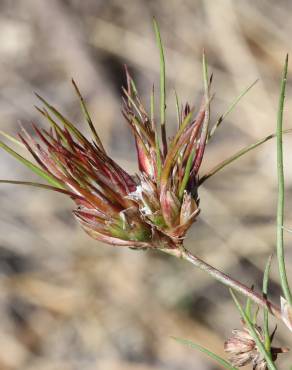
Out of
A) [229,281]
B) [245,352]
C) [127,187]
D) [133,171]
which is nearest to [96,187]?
[127,187]

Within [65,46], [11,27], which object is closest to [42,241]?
[65,46]

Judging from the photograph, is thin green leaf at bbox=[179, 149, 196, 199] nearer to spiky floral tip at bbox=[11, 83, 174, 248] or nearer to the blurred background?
spiky floral tip at bbox=[11, 83, 174, 248]

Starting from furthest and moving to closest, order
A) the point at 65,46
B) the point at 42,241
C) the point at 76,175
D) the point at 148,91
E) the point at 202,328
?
the point at 65,46 → the point at 148,91 → the point at 42,241 → the point at 202,328 → the point at 76,175

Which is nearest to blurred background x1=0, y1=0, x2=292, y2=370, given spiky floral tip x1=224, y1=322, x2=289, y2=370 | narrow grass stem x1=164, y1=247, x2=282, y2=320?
spiky floral tip x1=224, y1=322, x2=289, y2=370

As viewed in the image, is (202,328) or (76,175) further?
(202,328)

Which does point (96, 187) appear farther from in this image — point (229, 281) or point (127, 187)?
point (229, 281)

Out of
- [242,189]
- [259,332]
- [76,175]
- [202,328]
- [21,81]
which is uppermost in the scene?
[21,81]

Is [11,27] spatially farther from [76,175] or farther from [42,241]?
[76,175]

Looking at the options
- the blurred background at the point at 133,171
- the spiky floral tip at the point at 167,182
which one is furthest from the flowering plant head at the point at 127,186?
the blurred background at the point at 133,171

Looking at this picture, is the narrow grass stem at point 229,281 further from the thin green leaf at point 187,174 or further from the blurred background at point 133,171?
the blurred background at point 133,171
